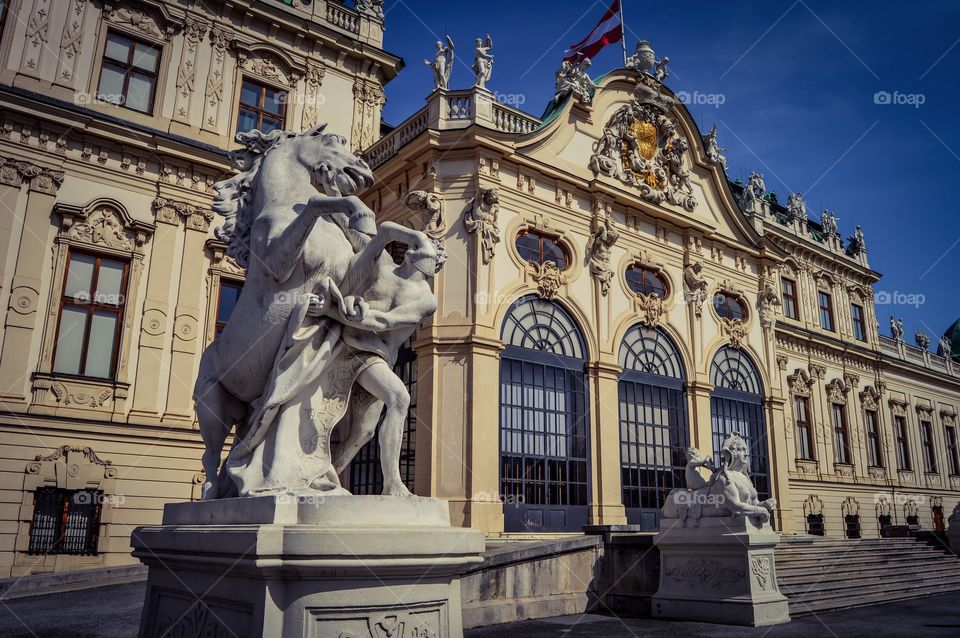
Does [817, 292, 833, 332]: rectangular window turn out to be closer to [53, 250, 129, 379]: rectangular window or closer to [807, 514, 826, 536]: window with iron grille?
[807, 514, 826, 536]: window with iron grille

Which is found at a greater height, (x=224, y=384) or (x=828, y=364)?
(x=828, y=364)

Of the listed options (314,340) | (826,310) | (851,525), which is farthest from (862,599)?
(826,310)

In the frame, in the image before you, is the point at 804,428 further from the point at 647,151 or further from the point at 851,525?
the point at 647,151

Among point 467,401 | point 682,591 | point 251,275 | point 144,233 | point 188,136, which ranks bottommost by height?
point 682,591

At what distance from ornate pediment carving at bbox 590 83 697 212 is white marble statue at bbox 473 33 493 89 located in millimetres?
3599

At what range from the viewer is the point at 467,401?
48.5 feet

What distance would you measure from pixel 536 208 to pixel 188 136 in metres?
8.20

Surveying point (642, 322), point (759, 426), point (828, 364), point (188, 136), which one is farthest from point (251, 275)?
point (828, 364)

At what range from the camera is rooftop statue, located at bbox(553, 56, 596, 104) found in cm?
1853

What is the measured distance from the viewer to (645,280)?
64.0ft

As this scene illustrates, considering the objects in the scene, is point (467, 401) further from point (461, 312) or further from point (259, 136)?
point (259, 136)

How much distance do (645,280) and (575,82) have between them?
219 inches

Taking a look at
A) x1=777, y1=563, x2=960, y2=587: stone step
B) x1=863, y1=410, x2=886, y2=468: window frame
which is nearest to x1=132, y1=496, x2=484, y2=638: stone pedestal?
x1=777, y1=563, x2=960, y2=587: stone step

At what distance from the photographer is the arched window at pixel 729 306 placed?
70.6 feet
